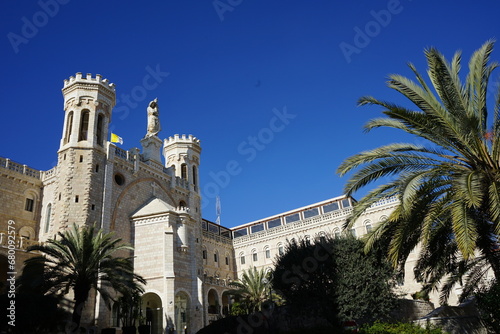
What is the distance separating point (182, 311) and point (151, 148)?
1404 centimetres

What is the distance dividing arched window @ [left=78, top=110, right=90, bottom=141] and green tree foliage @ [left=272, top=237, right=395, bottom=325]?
A: 56.3ft

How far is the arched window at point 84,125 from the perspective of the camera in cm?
2722

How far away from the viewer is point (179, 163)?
37750 millimetres

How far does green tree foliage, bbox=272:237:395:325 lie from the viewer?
57.4ft

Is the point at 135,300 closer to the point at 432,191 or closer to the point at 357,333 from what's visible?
the point at 357,333

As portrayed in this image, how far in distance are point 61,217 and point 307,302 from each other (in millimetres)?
16337

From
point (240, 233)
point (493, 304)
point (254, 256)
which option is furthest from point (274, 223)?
point (493, 304)

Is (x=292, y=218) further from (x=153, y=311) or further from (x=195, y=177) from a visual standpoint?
(x=153, y=311)

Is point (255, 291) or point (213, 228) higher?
point (213, 228)

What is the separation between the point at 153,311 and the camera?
2634 cm

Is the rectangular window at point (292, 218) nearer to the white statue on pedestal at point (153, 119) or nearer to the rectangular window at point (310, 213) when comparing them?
the rectangular window at point (310, 213)

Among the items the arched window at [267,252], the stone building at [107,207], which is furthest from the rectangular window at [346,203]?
the stone building at [107,207]

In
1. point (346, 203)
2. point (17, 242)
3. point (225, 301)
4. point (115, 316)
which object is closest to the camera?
point (17, 242)

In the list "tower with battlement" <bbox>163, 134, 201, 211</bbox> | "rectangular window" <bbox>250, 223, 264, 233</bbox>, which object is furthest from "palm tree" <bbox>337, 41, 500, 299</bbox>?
"rectangular window" <bbox>250, 223, 264, 233</bbox>
